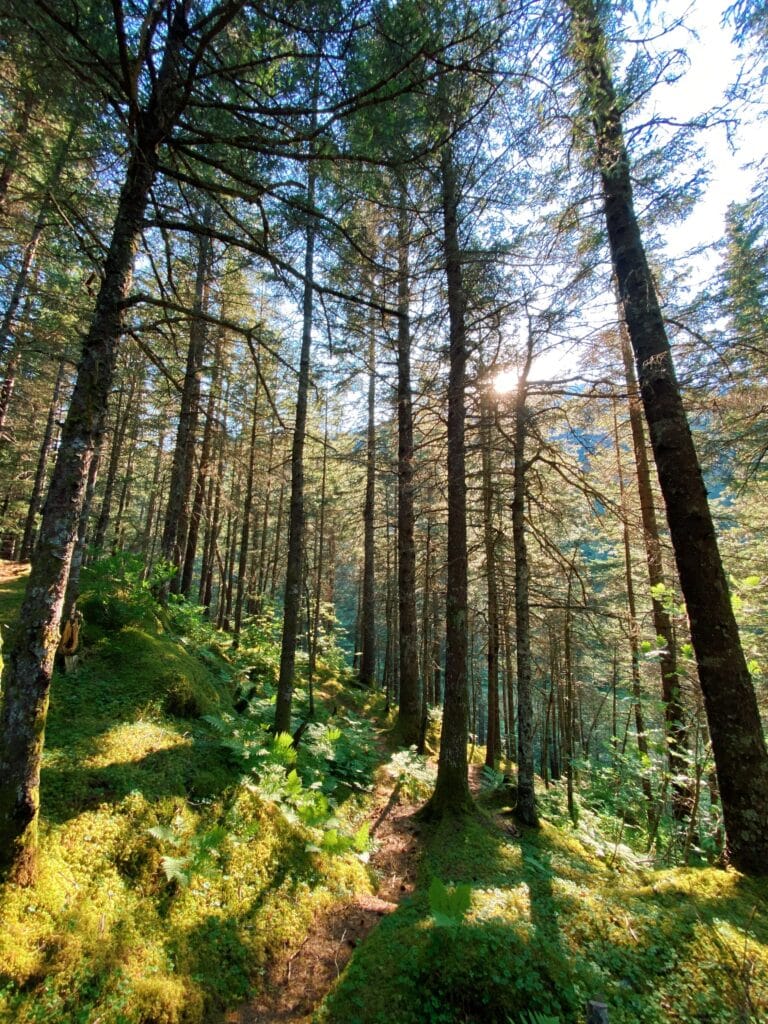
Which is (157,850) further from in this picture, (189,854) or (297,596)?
(297,596)

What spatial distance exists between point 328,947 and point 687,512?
17.9 feet

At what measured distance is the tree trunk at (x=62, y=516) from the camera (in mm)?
2529

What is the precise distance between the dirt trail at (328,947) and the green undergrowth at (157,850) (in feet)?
0.39

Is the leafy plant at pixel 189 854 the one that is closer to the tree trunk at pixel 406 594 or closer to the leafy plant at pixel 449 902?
the leafy plant at pixel 449 902

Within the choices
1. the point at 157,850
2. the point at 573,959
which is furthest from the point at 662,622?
the point at 157,850

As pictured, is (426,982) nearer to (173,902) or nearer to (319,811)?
(173,902)

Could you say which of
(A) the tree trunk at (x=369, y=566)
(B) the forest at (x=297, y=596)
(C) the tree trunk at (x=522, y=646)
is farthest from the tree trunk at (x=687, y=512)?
(A) the tree trunk at (x=369, y=566)

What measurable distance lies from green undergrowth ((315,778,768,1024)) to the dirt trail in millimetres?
370

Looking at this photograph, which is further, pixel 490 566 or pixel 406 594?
pixel 406 594

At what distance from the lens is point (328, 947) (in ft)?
11.5

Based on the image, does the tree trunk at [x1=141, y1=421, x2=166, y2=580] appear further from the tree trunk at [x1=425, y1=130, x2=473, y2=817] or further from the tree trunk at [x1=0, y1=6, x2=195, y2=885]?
the tree trunk at [x1=425, y1=130, x2=473, y2=817]

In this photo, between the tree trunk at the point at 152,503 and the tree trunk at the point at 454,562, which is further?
the tree trunk at the point at 152,503

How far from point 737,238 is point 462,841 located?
29.9 ft

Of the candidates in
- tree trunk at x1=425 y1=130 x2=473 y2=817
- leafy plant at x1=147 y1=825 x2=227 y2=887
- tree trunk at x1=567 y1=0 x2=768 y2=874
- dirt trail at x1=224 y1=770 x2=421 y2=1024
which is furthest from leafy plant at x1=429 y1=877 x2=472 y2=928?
tree trunk at x1=425 y1=130 x2=473 y2=817
